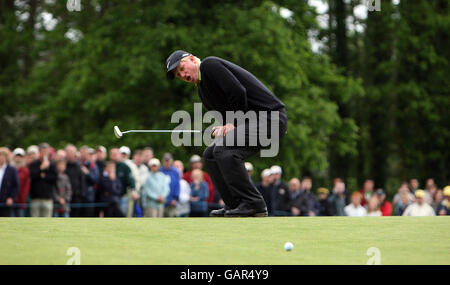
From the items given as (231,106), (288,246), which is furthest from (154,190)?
(288,246)

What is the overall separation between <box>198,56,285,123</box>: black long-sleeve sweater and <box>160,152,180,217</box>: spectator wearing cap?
805 centimetres

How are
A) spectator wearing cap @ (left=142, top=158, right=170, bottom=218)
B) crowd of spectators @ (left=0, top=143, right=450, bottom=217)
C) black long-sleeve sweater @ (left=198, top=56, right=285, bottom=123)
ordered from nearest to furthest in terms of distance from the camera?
black long-sleeve sweater @ (left=198, top=56, right=285, bottom=123), crowd of spectators @ (left=0, top=143, right=450, bottom=217), spectator wearing cap @ (left=142, top=158, right=170, bottom=218)

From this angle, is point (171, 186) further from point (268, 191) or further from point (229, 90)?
point (229, 90)

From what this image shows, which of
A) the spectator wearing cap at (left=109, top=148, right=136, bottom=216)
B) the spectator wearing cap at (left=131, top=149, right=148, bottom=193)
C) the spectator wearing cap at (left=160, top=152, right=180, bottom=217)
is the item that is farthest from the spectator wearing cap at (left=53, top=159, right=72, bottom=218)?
the spectator wearing cap at (left=160, top=152, right=180, bottom=217)

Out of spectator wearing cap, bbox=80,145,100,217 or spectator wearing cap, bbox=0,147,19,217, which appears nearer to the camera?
spectator wearing cap, bbox=0,147,19,217

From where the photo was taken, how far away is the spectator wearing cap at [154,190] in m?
16.2

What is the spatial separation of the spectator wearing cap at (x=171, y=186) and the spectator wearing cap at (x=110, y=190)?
1.13m

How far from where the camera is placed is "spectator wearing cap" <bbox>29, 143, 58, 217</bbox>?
47.9 feet

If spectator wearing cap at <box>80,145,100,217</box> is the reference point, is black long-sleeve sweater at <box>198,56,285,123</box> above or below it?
above

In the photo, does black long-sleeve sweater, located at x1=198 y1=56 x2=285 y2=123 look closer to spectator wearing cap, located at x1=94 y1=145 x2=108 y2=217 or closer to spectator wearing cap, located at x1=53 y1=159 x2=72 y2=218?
spectator wearing cap, located at x1=53 y1=159 x2=72 y2=218

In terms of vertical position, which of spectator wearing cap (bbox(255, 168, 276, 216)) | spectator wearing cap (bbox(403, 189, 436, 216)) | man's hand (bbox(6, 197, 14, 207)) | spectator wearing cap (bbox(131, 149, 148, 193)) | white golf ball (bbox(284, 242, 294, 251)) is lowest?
white golf ball (bbox(284, 242, 294, 251))

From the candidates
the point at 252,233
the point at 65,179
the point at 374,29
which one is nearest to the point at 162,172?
the point at 65,179

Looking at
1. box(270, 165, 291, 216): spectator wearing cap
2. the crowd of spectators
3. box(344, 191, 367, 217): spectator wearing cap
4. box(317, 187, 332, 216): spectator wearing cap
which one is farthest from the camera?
box(317, 187, 332, 216): spectator wearing cap
